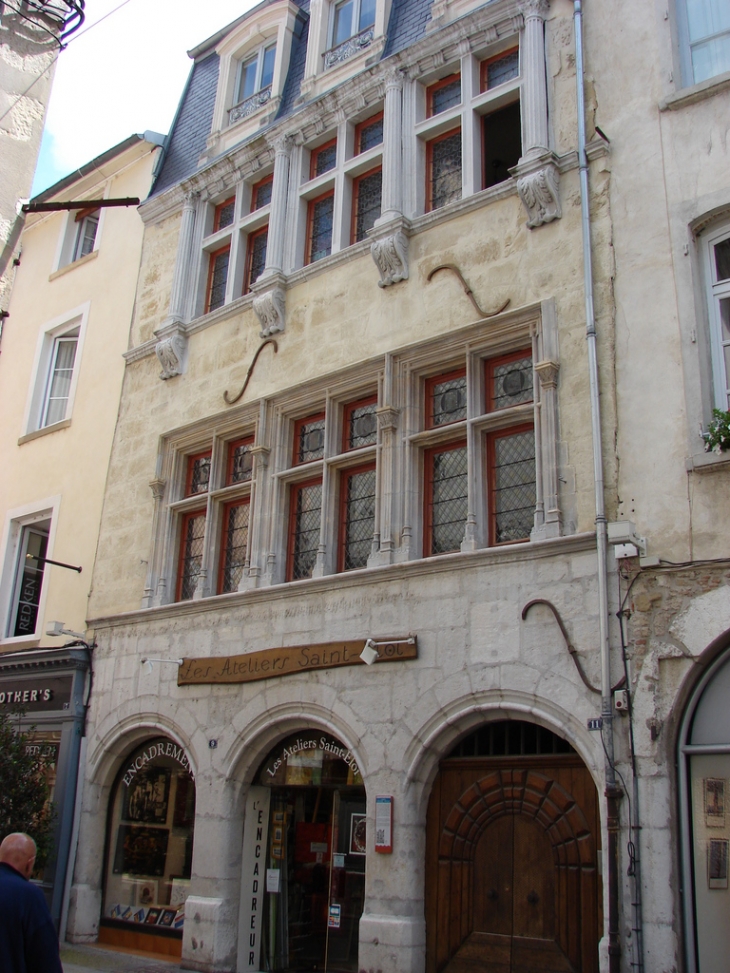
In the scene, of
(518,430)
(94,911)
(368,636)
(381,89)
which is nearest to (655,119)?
(518,430)

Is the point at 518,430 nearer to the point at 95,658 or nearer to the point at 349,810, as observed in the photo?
the point at 349,810

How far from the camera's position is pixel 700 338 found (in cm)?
786

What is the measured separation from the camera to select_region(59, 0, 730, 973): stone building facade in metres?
7.44

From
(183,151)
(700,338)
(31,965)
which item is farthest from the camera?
(183,151)

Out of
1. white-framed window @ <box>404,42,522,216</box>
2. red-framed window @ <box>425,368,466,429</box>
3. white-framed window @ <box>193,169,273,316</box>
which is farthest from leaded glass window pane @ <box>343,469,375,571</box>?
white-framed window @ <box>193,169,273,316</box>

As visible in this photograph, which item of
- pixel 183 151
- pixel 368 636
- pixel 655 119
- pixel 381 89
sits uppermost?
pixel 183 151

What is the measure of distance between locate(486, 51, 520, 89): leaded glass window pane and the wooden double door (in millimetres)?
7072

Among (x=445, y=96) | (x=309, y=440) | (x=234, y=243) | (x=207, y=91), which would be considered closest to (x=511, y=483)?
(x=309, y=440)

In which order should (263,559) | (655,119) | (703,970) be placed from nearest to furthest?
(703,970) < (655,119) < (263,559)

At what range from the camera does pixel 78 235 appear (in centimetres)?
1600

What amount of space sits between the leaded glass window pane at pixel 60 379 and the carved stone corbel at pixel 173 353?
273 centimetres

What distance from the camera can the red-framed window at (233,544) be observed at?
1120 cm

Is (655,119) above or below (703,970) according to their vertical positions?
above

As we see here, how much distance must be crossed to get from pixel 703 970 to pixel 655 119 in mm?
6960
